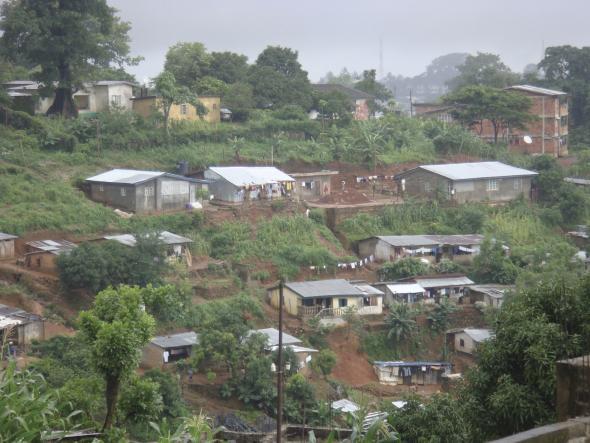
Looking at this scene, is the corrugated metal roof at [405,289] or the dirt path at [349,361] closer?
the dirt path at [349,361]

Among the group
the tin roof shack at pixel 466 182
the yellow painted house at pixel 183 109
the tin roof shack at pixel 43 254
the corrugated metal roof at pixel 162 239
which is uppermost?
the yellow painted house at pixel 183 109

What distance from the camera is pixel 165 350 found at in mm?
22531

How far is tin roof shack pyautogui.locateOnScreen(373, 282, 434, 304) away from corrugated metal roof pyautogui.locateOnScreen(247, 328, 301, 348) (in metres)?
4.00

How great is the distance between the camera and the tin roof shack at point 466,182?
35.6 meters

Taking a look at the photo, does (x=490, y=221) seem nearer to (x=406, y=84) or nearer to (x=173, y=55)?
(x=173, y=55)

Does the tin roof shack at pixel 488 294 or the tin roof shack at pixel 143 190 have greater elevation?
the tin roof shack at pixel 143 190

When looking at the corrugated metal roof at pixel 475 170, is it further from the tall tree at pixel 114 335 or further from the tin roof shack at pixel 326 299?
the tall tree at pixel 114 335

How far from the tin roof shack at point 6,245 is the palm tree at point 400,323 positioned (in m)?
9.94

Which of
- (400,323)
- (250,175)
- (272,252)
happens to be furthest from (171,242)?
(400,323)

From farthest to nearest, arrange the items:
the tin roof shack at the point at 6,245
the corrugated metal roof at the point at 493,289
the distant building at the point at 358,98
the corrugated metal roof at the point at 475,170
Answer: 1. the distant building at the point at 358,98
2. the corrugated metal roof at the point at 475,170
3. the corrugated metal roof at the point at 493,289
4. the tin roof shack at the point at 6,245

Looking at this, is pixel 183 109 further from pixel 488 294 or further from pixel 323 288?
pixel 488 294

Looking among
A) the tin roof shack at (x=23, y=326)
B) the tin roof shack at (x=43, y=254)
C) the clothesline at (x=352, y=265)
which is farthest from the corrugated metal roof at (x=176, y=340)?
the clothesline at (x=352, y=265)

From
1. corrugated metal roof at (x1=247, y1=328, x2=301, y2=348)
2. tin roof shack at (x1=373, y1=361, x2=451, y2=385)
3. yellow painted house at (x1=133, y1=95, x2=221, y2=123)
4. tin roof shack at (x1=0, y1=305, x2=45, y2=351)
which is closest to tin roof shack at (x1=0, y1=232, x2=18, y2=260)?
tin roof shack at (x1=0, y1=305, x2=45, y2=351)

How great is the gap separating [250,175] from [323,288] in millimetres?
6569
